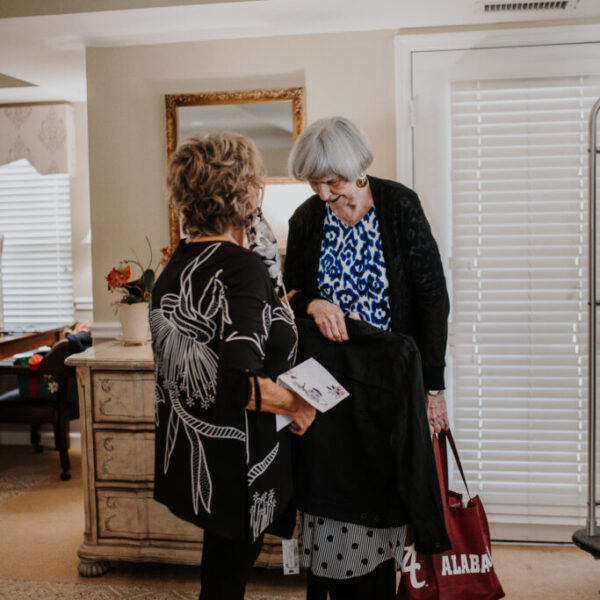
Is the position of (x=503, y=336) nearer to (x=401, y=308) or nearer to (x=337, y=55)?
(x=401, y=308)

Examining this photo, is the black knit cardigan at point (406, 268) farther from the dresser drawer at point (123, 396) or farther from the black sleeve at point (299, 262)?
the dresser drawer at point (123, 396)

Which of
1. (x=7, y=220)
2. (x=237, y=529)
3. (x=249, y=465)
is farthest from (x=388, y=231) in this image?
(x=7, y=220)

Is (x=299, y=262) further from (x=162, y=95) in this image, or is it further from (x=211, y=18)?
(x=162, y=95)

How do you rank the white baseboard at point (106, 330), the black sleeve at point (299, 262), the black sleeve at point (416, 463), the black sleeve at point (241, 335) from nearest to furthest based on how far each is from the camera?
the black sleeve at point (241, 335), the black sleeve at point (416, 463), the black sleeve at point (299, 262), the white baseboard at point (106, 330)

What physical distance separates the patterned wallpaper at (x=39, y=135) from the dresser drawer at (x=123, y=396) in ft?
7.34

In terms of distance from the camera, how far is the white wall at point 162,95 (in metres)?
2.81

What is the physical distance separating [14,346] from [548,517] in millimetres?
3145

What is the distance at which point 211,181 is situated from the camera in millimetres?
1419

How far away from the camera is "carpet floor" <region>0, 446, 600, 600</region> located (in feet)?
7.92

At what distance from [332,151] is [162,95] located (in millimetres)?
1574

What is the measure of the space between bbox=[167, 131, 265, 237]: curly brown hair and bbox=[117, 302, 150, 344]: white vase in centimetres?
135

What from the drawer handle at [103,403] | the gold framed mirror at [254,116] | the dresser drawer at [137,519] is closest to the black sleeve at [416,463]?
the dresser drawer at [137,519]

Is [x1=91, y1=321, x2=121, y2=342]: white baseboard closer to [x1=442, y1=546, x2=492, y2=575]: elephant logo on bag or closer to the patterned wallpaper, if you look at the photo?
the patterned wallpaper

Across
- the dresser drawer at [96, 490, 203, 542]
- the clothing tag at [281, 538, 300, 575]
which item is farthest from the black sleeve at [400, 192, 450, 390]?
the dresser drawer at [96, 490, 203, 542]
